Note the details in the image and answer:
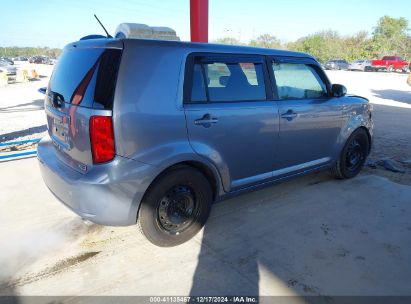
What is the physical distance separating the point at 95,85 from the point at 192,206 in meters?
1.37

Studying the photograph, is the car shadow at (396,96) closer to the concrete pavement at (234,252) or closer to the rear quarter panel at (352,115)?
the rear quarter panel at (352,115)

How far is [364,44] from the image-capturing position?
63750 mm

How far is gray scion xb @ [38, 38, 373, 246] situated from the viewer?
2594 millimetres

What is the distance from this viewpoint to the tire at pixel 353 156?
4625 mm

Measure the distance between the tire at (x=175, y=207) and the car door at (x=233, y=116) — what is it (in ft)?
0.80

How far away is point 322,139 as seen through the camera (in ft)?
13.8

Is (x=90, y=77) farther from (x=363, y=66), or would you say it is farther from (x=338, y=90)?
(x=363, y=66)

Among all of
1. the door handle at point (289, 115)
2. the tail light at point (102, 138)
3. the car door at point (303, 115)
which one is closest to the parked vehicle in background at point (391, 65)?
the car door at point (303, 115)

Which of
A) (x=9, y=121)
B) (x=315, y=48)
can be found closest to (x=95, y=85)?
(x=9, y=121)

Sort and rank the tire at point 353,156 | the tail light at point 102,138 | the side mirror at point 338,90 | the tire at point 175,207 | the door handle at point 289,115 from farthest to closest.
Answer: the tire at point 353,156, the side mirror at point 338,90, the door handle at point 289,115, the tire at point 175,207, the tail light at point 102,138

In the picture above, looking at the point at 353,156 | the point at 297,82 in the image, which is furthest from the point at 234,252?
the point at 353,156

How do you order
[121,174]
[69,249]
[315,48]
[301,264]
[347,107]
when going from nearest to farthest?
[121,174] < [301,264] < [69,249] < [347,107] < [315,48]

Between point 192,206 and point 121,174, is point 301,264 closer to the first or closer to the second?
point 192,206

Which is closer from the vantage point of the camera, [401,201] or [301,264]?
[301,264]
